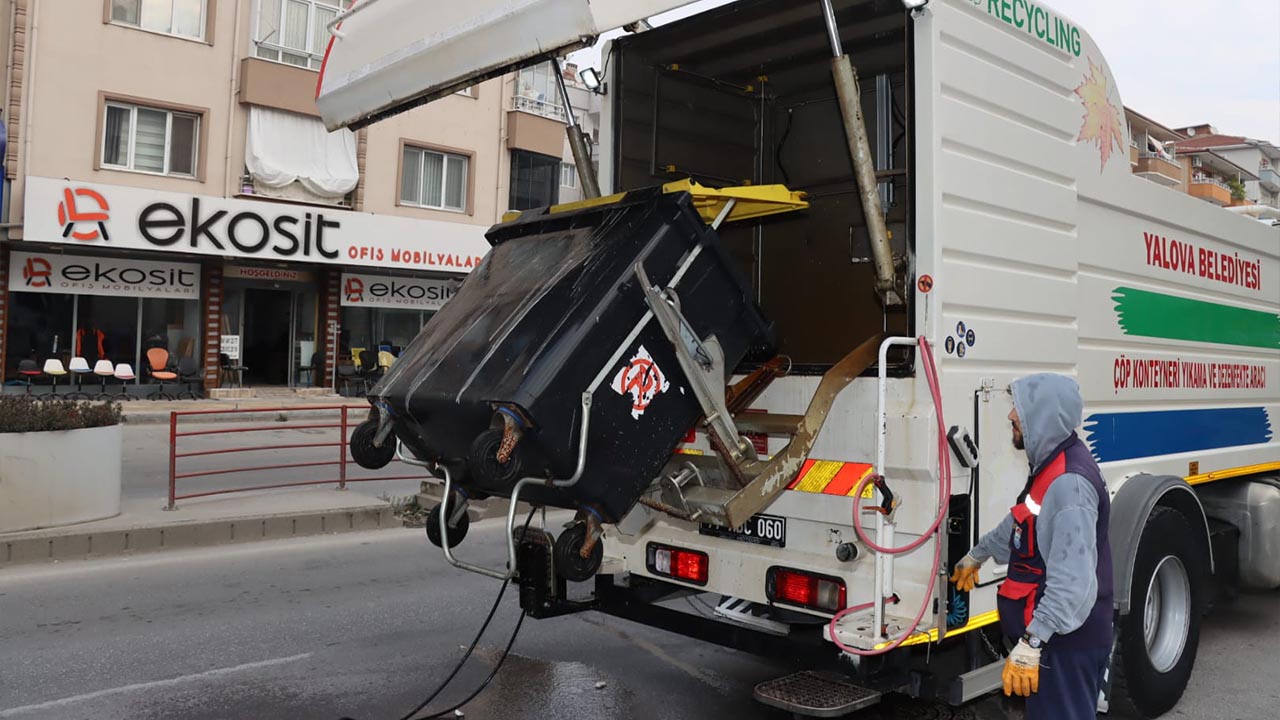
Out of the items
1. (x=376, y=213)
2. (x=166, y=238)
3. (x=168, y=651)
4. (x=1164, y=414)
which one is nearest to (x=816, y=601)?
(x=1164, y=414)

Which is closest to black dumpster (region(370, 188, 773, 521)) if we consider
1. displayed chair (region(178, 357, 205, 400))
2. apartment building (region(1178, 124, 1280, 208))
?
displayed chair (region(178, 357, 205, 400))

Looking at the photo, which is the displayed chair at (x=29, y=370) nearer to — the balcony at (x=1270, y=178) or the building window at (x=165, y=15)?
the building window at (x=165, y=15)

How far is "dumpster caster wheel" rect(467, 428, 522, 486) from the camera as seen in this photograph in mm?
3162

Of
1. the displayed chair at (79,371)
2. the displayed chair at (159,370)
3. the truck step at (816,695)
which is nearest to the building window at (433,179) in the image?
the displayed chair at (159,370)

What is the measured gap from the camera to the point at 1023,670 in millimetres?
3086

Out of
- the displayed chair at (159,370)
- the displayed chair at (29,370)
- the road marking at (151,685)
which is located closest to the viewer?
the road marking at (151,685)

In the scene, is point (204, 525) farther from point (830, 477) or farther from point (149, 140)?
point (149, 140)

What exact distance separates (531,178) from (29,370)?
12.3 m

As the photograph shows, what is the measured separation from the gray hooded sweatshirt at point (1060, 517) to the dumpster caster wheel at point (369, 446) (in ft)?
7.71

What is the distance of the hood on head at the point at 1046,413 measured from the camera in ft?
10.6

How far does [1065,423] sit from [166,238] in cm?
1922

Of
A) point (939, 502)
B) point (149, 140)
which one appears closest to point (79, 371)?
point (149, 140)

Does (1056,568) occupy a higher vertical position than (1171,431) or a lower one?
lower

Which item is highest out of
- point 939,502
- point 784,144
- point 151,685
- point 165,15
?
point 165,15
